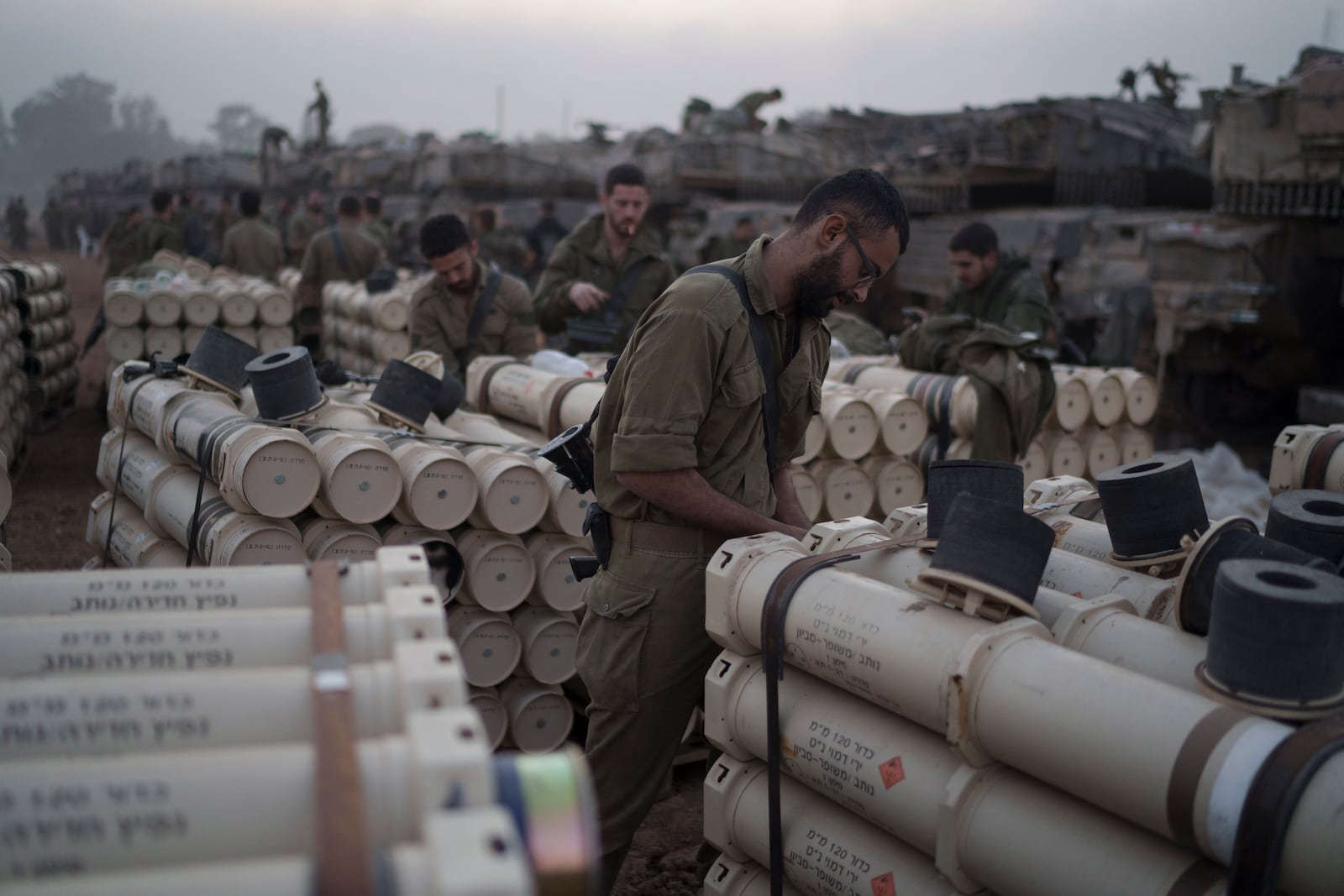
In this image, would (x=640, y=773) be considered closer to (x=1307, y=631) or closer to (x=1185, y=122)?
(x=1307, y=631)

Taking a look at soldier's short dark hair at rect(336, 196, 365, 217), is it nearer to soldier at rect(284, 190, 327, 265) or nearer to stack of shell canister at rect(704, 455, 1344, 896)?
soldier at rect(284, 190, 327, 265)

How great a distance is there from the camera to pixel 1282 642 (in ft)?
6.52

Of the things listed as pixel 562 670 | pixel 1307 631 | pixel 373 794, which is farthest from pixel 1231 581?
pixel 562 670

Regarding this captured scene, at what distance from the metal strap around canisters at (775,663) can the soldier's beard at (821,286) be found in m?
0.73

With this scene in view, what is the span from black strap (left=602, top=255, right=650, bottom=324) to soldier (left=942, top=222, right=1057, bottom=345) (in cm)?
183

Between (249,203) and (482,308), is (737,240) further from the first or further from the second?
(482,308)

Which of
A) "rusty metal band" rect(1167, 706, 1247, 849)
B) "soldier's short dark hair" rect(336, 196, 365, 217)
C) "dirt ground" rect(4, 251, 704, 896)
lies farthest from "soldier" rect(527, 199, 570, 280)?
"rusty metal band" rect(1167, 706, 1247, 849)

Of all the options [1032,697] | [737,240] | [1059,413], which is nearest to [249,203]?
[737,240]

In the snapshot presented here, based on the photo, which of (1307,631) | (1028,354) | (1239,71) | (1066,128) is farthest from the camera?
(1066,128)

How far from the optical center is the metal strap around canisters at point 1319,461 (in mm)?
3709

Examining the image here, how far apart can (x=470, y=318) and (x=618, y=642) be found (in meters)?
3.89

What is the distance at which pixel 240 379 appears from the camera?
513 cm

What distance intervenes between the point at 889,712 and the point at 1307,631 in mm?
917

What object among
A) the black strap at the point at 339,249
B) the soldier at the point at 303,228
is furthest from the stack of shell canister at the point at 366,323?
the soldier at the point at 303,228
